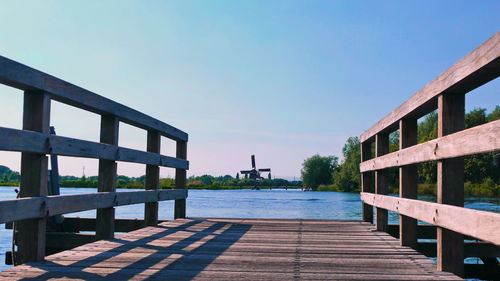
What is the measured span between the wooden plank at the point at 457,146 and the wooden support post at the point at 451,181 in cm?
10

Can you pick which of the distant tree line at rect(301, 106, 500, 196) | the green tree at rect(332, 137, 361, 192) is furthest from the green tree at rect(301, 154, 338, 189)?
the green tree at rect(332, 137, 361, 192)

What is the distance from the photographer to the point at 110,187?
5188 millimetres

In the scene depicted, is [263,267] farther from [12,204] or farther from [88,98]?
[88,98]

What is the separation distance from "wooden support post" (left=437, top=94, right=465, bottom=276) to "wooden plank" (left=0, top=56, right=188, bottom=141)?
2.84 metres

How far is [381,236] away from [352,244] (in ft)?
2.81

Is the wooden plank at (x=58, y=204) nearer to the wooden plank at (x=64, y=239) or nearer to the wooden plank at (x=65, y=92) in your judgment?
the wooden plank at (x=65, y=92)

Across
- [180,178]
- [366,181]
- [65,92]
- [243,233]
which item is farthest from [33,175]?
[366,181]

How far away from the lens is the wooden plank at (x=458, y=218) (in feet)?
8.49

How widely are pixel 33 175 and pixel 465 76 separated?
118 inches

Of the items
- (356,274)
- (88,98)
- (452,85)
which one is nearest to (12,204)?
(88,98)

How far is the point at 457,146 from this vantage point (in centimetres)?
313

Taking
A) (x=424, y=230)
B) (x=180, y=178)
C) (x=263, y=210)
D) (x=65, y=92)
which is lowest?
(x=263, y=210)

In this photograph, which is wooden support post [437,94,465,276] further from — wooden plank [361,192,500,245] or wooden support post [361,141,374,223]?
wooden support post [361,141,374,223]

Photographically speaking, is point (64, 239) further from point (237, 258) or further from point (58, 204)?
point (237, 258)
